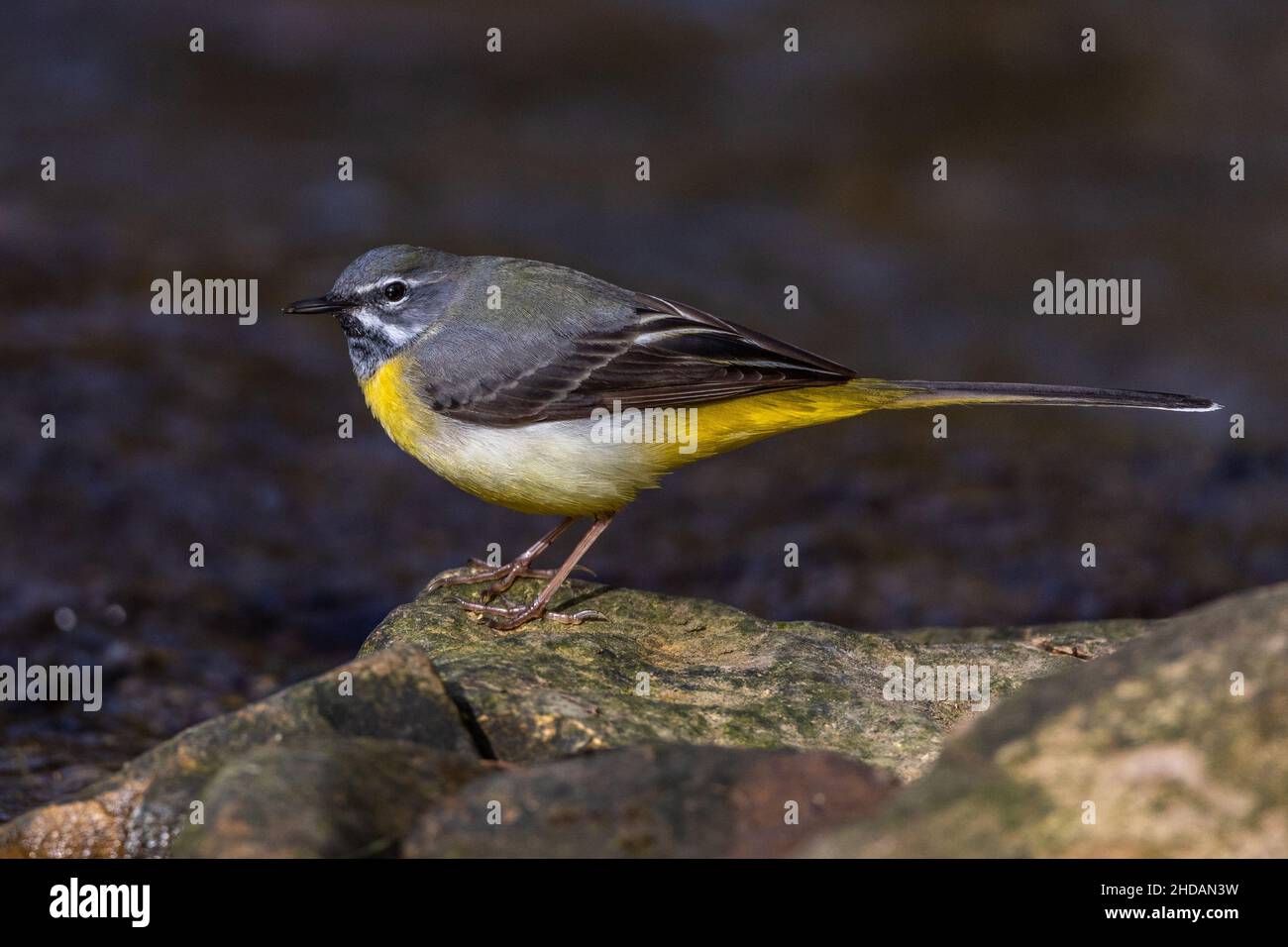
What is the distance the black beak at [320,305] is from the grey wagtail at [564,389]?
11mm

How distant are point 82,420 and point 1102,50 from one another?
11152mm

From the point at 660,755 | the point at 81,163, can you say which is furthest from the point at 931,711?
the point at 81,163

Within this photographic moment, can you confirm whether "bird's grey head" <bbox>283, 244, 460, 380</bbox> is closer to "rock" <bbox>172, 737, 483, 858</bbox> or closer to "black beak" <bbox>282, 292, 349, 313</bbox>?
"black beak" <bbox>282, 292, 349, 313</bbox>

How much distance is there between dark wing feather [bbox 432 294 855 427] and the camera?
22.0ft

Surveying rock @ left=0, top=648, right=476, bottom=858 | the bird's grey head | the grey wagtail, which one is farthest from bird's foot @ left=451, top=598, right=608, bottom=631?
rock @ left=0, top=648, right=476, bottom=858

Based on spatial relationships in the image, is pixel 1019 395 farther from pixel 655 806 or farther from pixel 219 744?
pixel 219 744

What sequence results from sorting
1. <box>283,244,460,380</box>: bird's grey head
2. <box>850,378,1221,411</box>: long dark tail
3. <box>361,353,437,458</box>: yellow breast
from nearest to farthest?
<box>850,378,1221,411</box>: long dark tail, <box>361,353,437,458</box>: yellow breast, <box>283,244,460,380</box>: bird's grey head

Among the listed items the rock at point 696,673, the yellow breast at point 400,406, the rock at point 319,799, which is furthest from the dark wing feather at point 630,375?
the rock at point 319,799

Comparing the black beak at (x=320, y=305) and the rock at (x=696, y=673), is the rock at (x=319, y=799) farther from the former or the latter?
the black beak at (x=320, y=305)

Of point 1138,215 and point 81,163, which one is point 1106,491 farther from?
point 81,163

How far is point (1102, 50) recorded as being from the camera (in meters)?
16.2

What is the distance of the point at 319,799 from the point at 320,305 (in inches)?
140

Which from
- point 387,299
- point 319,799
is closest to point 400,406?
point 387,299

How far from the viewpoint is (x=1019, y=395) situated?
6527mm
